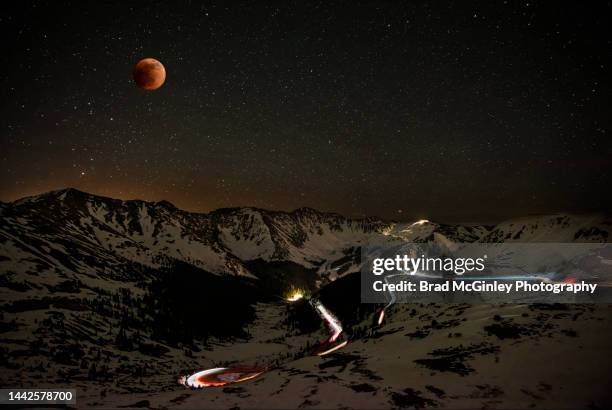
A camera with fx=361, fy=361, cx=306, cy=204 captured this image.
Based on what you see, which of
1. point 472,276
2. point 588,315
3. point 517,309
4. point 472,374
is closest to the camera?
point 472,374

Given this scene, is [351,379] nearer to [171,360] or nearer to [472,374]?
[472,374]

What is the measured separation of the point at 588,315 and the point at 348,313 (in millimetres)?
117080

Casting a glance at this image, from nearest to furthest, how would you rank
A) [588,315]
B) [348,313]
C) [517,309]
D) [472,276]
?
[588,315]
[517,309]
[472,276]
[348,313]

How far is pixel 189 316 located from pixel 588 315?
173m

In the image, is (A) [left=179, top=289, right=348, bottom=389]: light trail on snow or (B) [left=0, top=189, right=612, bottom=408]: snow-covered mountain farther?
(A) [left=179, top=289, right=348, bottom=389]: light trail on snow

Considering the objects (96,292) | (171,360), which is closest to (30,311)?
(96,292)

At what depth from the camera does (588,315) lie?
2040 inches

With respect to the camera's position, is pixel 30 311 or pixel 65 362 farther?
pixel 30 311

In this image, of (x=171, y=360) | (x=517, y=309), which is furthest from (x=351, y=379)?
(x=171, y=360)

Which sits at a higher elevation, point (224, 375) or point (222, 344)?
point (224, 375)

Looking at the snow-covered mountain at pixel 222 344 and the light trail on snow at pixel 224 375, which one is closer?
the snow-covered mountain at pixel 222 344

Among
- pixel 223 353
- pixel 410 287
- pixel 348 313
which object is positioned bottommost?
pixel 223 353

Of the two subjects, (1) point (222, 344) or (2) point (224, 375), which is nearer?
(2) point (224, 375)

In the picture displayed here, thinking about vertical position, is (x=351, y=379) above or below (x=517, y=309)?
below
